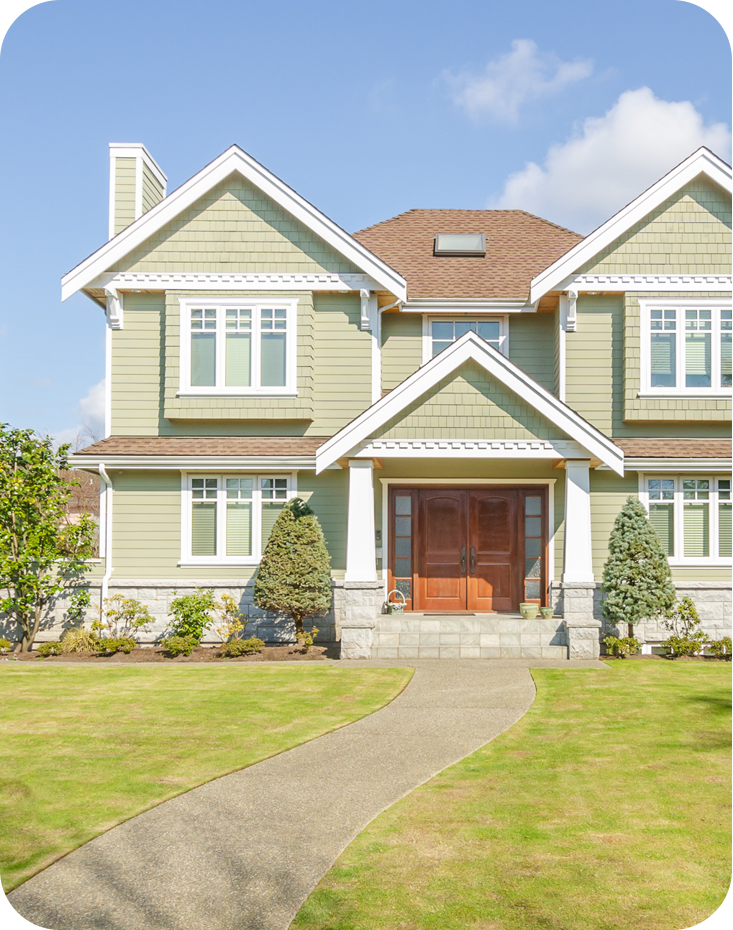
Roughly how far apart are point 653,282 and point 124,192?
10.5 m

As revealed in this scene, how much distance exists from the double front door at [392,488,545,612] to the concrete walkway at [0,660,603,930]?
6921 millimetres

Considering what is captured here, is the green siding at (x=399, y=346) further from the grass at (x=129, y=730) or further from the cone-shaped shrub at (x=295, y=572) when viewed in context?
the grass at (x=129, y=730)

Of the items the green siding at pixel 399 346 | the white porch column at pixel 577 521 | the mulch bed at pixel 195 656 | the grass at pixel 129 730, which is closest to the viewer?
the grass at pixel 129 730

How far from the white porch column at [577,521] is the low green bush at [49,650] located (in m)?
8.61

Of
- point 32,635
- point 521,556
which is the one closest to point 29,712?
point 32,635

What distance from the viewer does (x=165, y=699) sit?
10.4 m

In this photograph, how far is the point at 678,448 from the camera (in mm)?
15109

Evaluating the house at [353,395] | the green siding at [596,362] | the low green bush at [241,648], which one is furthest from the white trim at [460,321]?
the low green bush at [241,648]

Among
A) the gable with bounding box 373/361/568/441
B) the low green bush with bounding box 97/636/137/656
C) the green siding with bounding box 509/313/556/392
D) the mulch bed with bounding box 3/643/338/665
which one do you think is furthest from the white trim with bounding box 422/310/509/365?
the low green bush with bounding box 97/636/137/656

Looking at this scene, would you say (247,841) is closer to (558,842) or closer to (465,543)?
(558,842)

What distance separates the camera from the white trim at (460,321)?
1670cm

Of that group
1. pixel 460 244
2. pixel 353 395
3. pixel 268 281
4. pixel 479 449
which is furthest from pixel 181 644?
pixel 460 244

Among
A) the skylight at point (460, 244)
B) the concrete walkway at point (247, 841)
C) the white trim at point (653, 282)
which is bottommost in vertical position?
the concrete walkway at point (247, 841)

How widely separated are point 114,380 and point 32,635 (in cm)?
492
